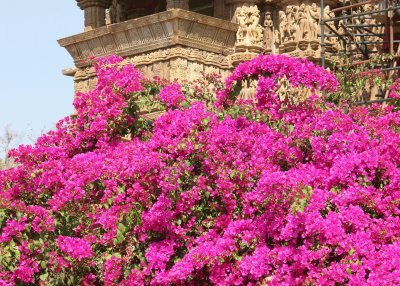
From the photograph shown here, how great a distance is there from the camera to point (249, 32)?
13.5 metres

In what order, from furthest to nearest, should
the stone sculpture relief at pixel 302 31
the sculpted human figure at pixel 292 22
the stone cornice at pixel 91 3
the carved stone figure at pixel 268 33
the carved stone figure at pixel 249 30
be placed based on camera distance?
the stone cornice at pixel 91 3 → the carved stone figure at pixel 268 33 → the carved stone figure at pixel 249 30 → the sculpted human figure at pixel 292 22 → the stone sculpture relief at pixel 302 31

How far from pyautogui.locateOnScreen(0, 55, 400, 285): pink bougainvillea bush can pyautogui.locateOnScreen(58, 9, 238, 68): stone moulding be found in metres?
3.95

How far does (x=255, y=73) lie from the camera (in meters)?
9.04

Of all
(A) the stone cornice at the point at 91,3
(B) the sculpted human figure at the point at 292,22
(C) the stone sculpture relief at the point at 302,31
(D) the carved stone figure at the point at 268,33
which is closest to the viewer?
(C) the stone sculpture relief at the point at 302,31

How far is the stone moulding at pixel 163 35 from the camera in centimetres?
1293

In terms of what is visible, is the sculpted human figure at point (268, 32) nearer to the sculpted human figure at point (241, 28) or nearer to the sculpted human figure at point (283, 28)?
the sculpted human figure at point (283, 28)

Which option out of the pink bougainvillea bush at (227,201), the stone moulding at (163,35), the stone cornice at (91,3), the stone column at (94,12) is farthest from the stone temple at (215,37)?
the pink bougainvillea bush at (227,201)

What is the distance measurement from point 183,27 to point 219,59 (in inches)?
31.8

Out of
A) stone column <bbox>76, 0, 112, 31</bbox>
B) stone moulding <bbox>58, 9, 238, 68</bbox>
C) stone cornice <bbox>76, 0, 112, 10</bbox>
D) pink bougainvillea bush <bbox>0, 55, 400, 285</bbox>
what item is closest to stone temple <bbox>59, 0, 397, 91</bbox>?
stone moulding <bbox>58, 9, 238, 68</bbox>

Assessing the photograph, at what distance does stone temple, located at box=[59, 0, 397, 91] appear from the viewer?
12953 millimetres

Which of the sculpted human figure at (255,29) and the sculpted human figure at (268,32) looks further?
the sculpted human figure at (268,32)

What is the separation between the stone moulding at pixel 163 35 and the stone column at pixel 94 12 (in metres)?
0.88

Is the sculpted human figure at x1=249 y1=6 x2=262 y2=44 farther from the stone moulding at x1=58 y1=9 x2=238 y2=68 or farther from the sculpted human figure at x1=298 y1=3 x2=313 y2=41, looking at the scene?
the sculpted human figure at x1=298 y1=3 x2=313 y2=41

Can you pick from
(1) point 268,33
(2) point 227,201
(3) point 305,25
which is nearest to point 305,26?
(3) point 305,25
